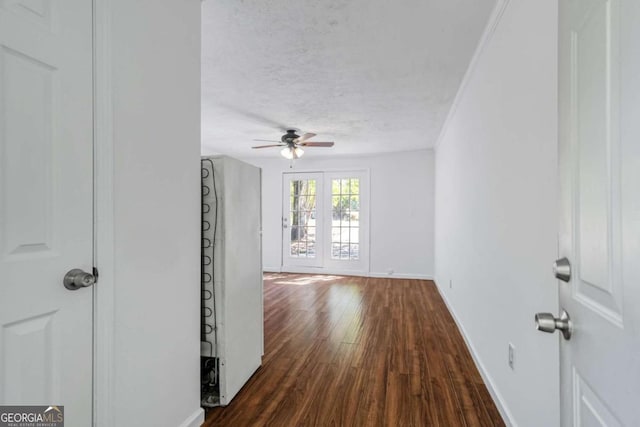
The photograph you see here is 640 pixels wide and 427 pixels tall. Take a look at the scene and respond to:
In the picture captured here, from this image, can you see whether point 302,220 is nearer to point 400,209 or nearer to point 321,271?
point 321,271

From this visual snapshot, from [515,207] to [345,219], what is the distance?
4245mm

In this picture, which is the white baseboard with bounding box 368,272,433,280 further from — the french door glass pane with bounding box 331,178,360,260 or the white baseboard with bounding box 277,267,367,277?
the french door glass pane with bounding box 331,178,360,260

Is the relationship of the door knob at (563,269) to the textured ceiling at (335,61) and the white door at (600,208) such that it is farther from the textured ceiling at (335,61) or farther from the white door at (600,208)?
the textured ceiling at (335,61)

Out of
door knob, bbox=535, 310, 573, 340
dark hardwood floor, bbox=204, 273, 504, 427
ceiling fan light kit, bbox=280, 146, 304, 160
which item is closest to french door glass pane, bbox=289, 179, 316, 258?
ceiling fan light kit, bbox=280, 146, 304, 160

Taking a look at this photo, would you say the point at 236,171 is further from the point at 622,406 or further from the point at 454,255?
the point at 454,255

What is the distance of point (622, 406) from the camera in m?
0.49
